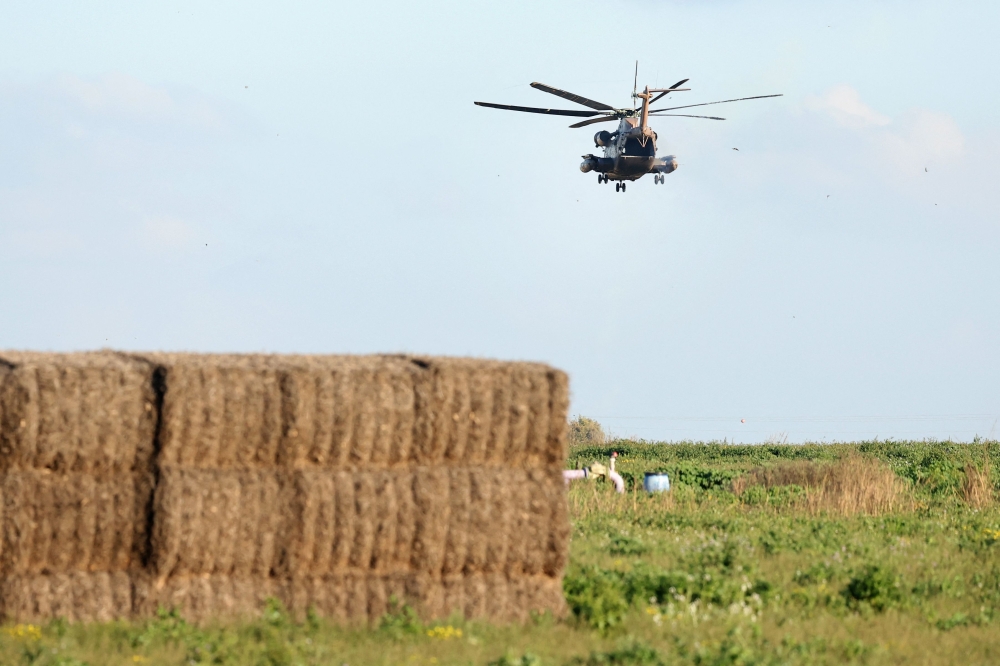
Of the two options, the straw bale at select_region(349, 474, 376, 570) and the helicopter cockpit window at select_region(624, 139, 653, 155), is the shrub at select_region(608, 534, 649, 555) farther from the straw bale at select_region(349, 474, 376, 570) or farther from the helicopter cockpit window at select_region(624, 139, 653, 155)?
the helicopter cockpit window at select_region(624, 139, 653, 155)

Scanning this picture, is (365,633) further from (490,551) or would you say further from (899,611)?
(899,611)

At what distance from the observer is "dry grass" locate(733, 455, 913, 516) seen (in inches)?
838

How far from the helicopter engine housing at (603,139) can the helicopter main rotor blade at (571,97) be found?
3.05 meters

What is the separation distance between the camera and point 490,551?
1166cm

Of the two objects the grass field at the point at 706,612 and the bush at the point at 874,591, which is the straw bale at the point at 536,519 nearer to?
the grass field at the point at 706,612

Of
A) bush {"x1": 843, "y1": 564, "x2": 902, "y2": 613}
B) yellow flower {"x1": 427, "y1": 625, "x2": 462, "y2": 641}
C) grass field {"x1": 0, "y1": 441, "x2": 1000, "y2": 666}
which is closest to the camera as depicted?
grass field {"x1": 0, "y1": 441, "x2": 1000, "y2": 666}

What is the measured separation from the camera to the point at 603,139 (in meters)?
49.6

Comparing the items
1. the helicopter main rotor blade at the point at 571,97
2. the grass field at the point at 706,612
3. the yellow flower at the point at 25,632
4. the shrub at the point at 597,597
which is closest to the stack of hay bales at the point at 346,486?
the yellow flower at the point at 25,632

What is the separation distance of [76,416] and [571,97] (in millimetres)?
34866

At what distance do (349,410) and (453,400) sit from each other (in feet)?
3.48

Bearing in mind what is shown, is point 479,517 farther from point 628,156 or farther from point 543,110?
point 628,156

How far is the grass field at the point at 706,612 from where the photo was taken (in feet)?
32.7

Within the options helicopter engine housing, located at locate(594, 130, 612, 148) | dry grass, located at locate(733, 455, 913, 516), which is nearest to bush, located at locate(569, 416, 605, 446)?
helicopter engine housing, located at locate(594, 130, 612, 148)

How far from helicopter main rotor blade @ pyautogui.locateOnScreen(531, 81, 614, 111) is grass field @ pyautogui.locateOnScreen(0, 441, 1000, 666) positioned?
2268 cm
